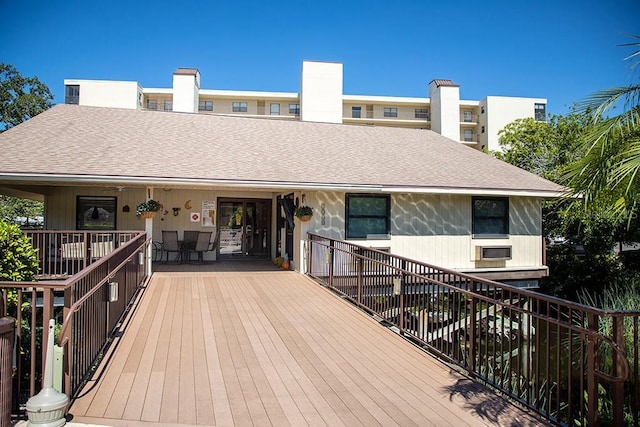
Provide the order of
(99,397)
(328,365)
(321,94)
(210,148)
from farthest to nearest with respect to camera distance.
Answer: (321,94)
(210,148)
(328,365)
(99,397)

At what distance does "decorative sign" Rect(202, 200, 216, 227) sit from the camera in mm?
13727

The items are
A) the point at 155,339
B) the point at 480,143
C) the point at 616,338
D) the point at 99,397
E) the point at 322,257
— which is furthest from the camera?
the point at 480,143

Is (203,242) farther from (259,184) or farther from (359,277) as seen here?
(359,277)

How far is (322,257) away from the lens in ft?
31.9

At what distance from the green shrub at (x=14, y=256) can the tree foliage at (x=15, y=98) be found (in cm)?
3805

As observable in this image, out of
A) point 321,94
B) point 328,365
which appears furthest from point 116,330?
point 321,94

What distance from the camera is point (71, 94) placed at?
4288 cm

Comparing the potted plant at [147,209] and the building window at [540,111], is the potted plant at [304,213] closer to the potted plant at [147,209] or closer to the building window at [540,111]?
the potted plant at [147,209]

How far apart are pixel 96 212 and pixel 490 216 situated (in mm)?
12290

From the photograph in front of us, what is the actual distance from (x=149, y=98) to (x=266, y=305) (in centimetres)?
4403

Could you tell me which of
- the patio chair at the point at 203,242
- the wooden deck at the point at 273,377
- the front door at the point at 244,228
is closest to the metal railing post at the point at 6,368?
the wooden deck at the point at 273,377

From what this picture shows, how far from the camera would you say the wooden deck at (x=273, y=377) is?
10.8 ft

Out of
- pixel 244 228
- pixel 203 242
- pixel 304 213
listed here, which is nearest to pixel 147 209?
pixel 203 242

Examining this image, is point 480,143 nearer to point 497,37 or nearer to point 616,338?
point 497,37
